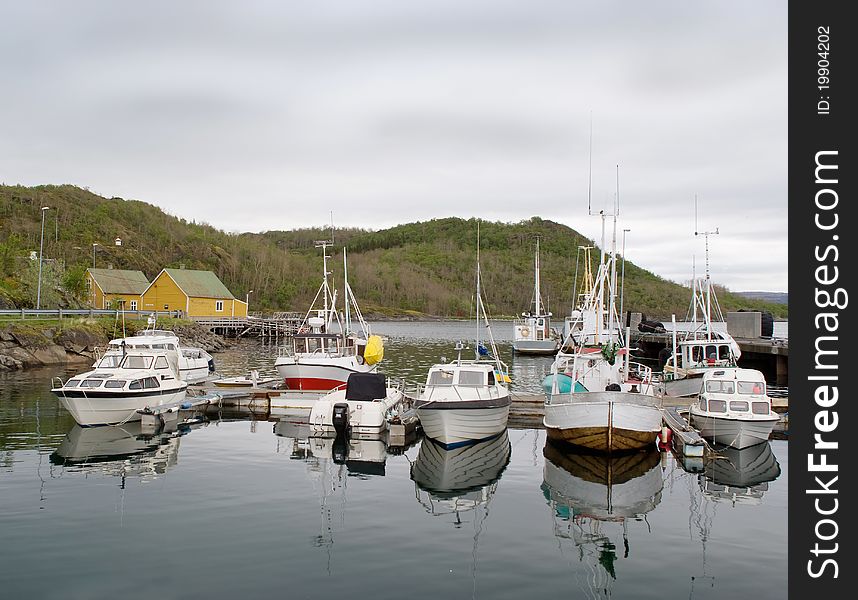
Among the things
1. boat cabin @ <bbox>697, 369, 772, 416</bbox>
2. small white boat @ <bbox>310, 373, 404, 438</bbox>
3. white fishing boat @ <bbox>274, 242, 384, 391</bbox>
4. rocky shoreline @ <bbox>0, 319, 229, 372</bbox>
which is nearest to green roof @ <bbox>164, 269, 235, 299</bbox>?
rocky shoreline @ <bbox>0, 319, 229, 372</bbox>

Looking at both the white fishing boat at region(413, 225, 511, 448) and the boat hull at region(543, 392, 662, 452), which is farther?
the white fishing boat at region(413, 225, 511, 448)

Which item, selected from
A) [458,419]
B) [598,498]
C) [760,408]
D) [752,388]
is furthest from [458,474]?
[752,388]

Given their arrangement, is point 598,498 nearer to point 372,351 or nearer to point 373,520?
point 373,520

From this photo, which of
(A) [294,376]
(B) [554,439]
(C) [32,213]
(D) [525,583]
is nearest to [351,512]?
(D) [525,583]

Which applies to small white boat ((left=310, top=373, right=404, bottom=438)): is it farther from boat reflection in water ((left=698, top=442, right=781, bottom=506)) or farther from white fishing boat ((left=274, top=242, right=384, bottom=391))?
boat reflection in water ((left=698, top=442, right=781, bottom=506))

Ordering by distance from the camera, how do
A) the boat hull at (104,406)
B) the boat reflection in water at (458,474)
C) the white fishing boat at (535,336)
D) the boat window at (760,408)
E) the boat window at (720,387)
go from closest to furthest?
the boat reflection in water at (458,474) → the boat window at (760,408) → the boat window at (720,387) → the boat hull at (104,406) → the white fishing boat at (535,336)

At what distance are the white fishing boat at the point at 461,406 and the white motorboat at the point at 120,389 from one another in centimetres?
1164

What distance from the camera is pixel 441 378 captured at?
25609mm

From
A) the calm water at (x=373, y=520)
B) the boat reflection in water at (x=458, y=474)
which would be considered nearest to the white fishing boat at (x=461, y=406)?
the boat reflection in water at (x=458, y=474)

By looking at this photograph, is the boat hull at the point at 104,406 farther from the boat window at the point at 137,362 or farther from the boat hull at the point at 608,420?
the boat hull at the point at 608,420

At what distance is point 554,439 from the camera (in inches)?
975

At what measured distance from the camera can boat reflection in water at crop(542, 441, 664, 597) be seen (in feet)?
47.8

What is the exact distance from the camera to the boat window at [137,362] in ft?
98.9

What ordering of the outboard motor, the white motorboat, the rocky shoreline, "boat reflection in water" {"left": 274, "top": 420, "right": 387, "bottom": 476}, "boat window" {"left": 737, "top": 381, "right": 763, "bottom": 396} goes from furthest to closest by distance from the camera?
the rocky shoreline, the white motorboat, the outboard motor, "boat window" {"left": 737, "top": 381, "right": 763, "bottom": 396}, "boat reflection in water" {"left": 274, "top": 420, "right": 387, "bottom": 476}
